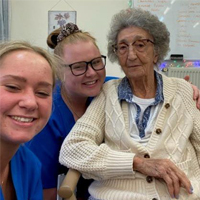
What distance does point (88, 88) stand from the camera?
141 centimetres

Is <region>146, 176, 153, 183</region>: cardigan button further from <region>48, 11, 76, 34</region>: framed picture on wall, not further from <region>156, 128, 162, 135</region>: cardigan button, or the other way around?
<region>48, 11, 76, 34</region>: framed picture on wall

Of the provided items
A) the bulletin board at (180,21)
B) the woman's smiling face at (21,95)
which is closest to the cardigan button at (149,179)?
the woman's smiling face at (21,95)

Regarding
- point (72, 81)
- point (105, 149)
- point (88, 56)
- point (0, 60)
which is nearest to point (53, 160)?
point (105, 149)

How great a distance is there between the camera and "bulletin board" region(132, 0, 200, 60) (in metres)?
2.74

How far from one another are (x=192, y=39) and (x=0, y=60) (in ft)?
7.74

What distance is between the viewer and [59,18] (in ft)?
10.2

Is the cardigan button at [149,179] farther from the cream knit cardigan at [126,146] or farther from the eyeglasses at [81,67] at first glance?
the eyeglasses at [81,67]

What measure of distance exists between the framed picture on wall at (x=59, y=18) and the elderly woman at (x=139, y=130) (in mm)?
1727

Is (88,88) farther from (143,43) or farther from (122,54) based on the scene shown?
(143,43)

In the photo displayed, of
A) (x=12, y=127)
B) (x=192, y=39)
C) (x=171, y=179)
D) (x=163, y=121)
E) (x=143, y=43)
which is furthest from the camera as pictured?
(x=192, y=39)

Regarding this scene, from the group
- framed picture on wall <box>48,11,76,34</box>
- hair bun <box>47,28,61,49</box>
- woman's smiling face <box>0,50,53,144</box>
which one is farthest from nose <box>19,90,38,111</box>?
framed picture on wall <box>48,11,76,34</box>

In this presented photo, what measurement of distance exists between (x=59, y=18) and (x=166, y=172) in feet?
8.11

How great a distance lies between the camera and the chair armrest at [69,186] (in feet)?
3.39

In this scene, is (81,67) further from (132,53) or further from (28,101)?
(28,101)
